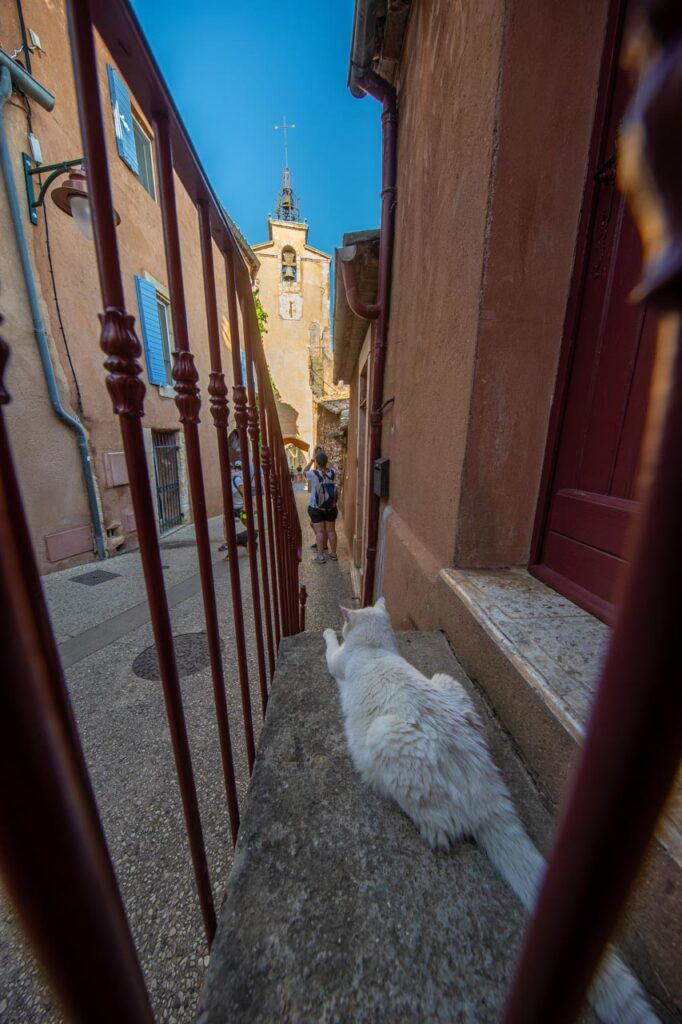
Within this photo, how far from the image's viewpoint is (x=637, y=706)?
293mm

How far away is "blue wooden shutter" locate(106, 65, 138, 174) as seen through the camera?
19.7 ft

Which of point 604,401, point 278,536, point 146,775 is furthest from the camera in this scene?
point 278,536

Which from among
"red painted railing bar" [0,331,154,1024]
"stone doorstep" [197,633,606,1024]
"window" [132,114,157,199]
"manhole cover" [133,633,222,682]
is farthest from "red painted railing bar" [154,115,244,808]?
"window" [132,114,157,199]

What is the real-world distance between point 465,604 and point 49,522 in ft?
20.3

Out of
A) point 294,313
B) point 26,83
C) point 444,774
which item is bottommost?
point 444,774

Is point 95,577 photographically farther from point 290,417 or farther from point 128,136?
point 290,417

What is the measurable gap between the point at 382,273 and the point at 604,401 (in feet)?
9.83

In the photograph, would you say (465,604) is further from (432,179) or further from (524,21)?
(432,179)

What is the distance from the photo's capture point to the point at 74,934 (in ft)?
1.15

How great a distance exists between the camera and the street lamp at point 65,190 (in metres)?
3.67

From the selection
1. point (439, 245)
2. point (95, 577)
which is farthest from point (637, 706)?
point (95, 577)

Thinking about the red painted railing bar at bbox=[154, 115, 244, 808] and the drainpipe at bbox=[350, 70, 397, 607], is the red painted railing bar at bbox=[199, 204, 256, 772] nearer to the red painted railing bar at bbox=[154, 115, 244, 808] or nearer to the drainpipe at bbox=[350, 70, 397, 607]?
the red painted railing bar at bbox=[154, 115, 244, 808]

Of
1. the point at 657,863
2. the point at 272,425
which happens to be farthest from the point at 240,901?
the point at 272,425

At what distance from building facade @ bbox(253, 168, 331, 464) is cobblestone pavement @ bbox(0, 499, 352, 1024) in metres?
19.8
